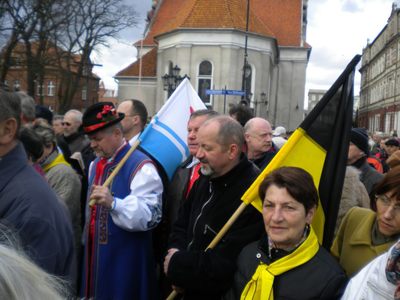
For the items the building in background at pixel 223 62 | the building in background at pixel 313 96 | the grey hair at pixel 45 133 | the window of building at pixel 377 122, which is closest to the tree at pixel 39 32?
the building in background at pixel 223 62

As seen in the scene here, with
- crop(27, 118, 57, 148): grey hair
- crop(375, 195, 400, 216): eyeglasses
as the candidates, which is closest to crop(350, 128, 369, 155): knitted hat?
crop(375, 195, 400, 216): eyeglasses

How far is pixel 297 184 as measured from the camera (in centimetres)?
238

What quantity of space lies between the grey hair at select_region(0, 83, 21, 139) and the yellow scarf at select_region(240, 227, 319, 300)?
1.50m

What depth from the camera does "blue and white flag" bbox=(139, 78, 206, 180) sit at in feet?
14.4

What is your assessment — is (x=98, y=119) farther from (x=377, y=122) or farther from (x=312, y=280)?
(x=377, y=122)

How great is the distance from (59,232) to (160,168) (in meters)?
2.36

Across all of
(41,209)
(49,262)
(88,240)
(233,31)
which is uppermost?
(233,31)

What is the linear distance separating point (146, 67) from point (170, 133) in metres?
37.1

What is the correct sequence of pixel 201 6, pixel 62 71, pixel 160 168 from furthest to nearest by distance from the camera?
pixel 201 6, pixel 62 71, pixel 160 168

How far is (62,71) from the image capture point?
28.0 m

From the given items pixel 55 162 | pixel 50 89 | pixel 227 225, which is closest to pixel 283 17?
pixel 50 89

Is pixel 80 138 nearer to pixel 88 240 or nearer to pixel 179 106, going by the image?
pixel 179 106

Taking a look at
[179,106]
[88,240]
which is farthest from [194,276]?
[179,106]

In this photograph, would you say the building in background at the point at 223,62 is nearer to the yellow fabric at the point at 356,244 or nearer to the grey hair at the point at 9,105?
the yellow fabric at the point at 356,244
